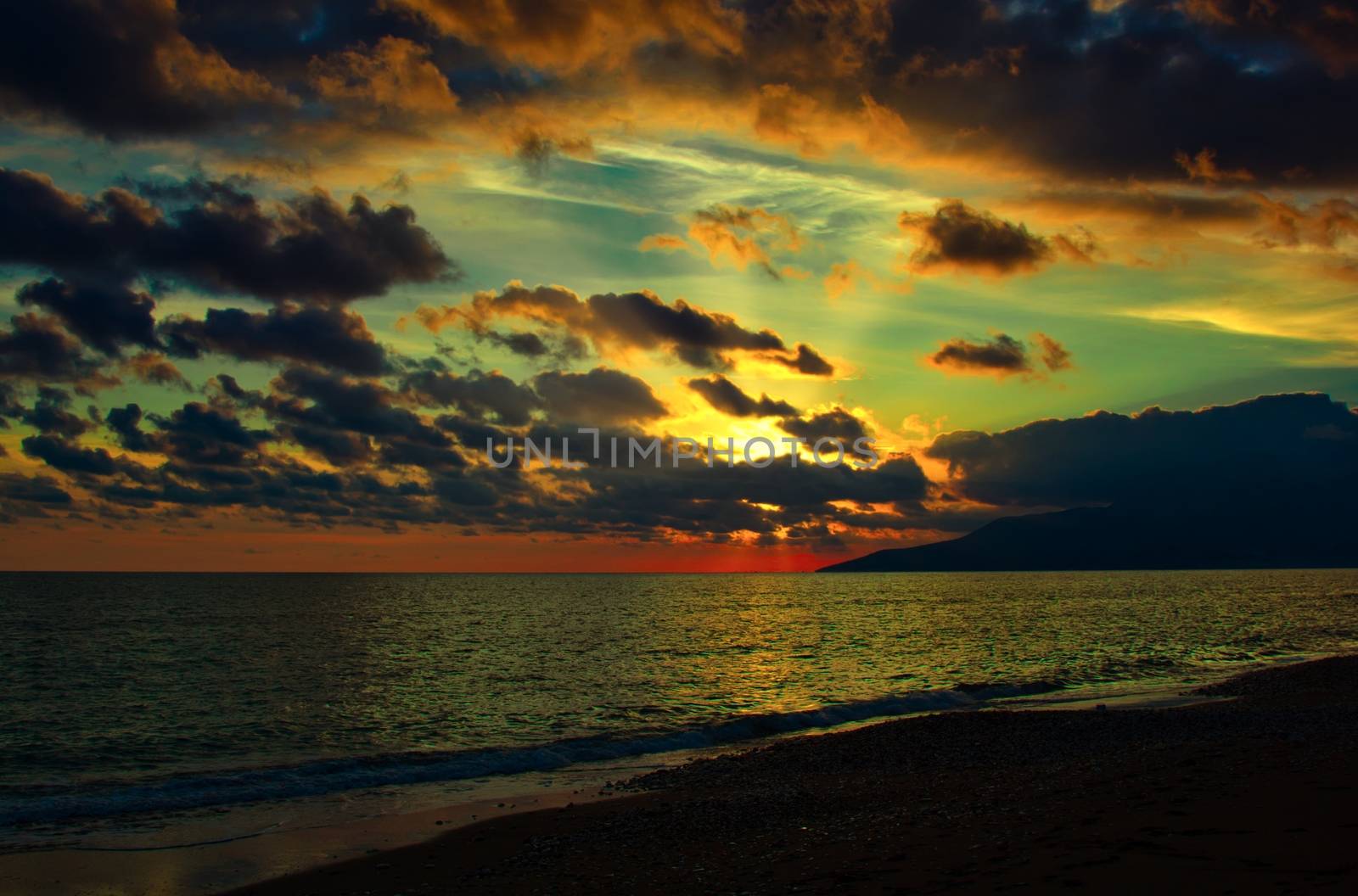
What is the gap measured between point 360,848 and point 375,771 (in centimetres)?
1076

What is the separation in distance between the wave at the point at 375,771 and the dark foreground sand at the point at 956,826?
260 inches

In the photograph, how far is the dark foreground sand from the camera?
14422 mm

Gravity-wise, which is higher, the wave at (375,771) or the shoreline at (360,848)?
the shoreline at (360,848)

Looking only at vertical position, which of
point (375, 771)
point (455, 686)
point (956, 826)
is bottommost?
point (455, 686)

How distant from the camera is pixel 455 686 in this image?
53.6 meters

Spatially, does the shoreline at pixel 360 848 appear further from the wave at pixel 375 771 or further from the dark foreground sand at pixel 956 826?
the wave at pixel 375 771

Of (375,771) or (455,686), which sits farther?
(455,686)

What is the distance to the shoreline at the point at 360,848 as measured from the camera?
18719mm

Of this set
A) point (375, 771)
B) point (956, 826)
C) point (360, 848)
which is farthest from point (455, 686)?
point (956, 826)

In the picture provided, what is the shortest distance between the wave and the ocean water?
119 mm

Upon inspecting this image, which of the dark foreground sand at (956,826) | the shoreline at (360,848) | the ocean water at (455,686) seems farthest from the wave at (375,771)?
the dark foreground sand at (956,826)

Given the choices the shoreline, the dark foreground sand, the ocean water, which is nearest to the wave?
the ocean water

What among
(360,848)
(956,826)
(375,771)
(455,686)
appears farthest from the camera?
(455,686)

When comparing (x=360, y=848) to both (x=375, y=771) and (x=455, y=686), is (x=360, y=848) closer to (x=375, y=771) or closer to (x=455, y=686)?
(x=375, y=771)
